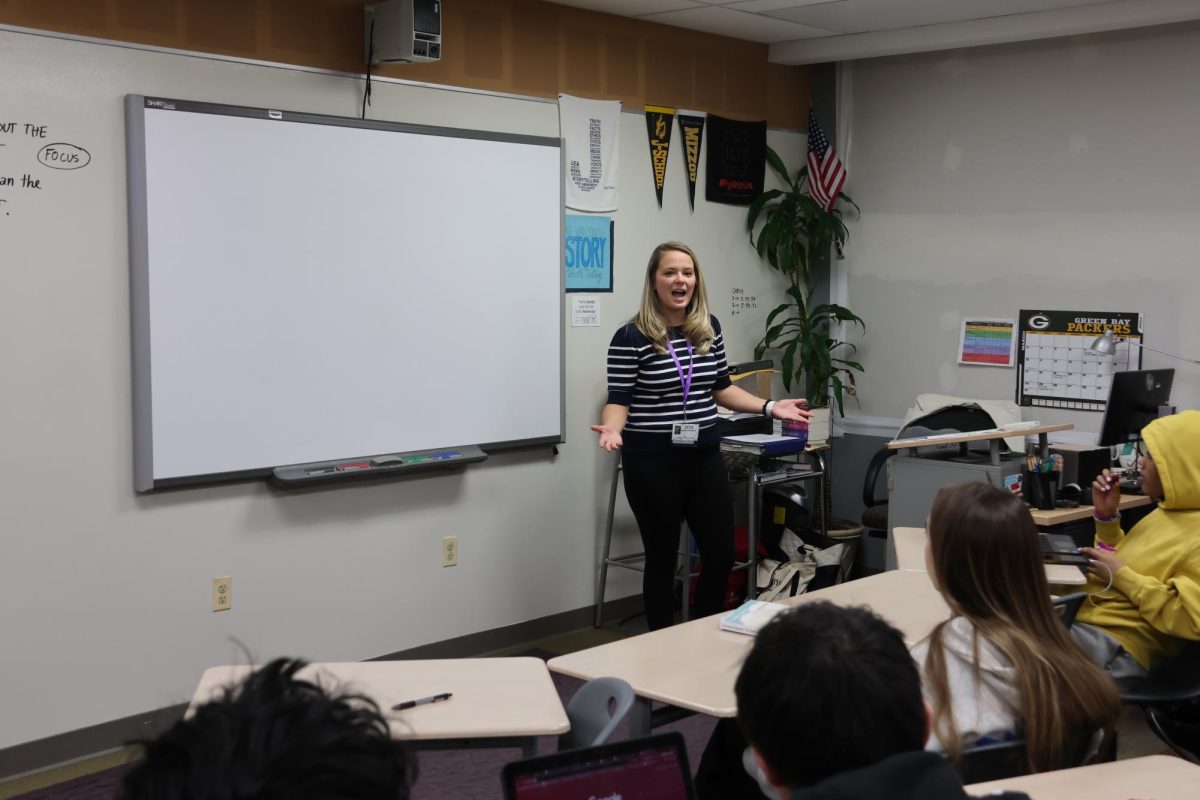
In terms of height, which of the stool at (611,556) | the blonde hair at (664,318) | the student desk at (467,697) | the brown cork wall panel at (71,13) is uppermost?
the brown cork wall panel at (71,13)

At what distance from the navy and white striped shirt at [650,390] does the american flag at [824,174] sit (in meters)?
2.03

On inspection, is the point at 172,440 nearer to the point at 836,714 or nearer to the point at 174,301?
the point at 174,301

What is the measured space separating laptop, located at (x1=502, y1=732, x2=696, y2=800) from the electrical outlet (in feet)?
8.52

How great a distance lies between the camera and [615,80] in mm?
5234

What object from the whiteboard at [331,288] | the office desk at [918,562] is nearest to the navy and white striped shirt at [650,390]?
the whiteboard at [331,288]

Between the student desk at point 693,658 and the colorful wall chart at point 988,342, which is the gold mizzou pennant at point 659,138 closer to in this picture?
the colorful wall chart at point 988,342

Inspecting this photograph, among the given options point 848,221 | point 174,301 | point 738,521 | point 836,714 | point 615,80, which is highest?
point 615,80

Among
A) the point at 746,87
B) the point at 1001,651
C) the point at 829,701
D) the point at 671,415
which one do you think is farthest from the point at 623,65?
the point at 829,701

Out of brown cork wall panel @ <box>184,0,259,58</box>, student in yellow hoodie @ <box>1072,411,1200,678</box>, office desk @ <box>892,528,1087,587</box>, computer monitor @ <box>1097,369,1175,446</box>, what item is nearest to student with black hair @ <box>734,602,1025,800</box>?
office desk @ <box>892,528,1087,587</box>

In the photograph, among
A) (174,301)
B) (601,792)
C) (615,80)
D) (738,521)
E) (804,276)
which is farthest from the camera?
(804,276)

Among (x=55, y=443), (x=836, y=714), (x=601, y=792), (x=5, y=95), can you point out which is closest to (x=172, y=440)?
(x=55, y=443)

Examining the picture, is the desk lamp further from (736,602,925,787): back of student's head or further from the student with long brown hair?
(736,602,925,787): back of student's head

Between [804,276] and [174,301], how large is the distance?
3.49 metres

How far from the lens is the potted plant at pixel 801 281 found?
19.6ft
